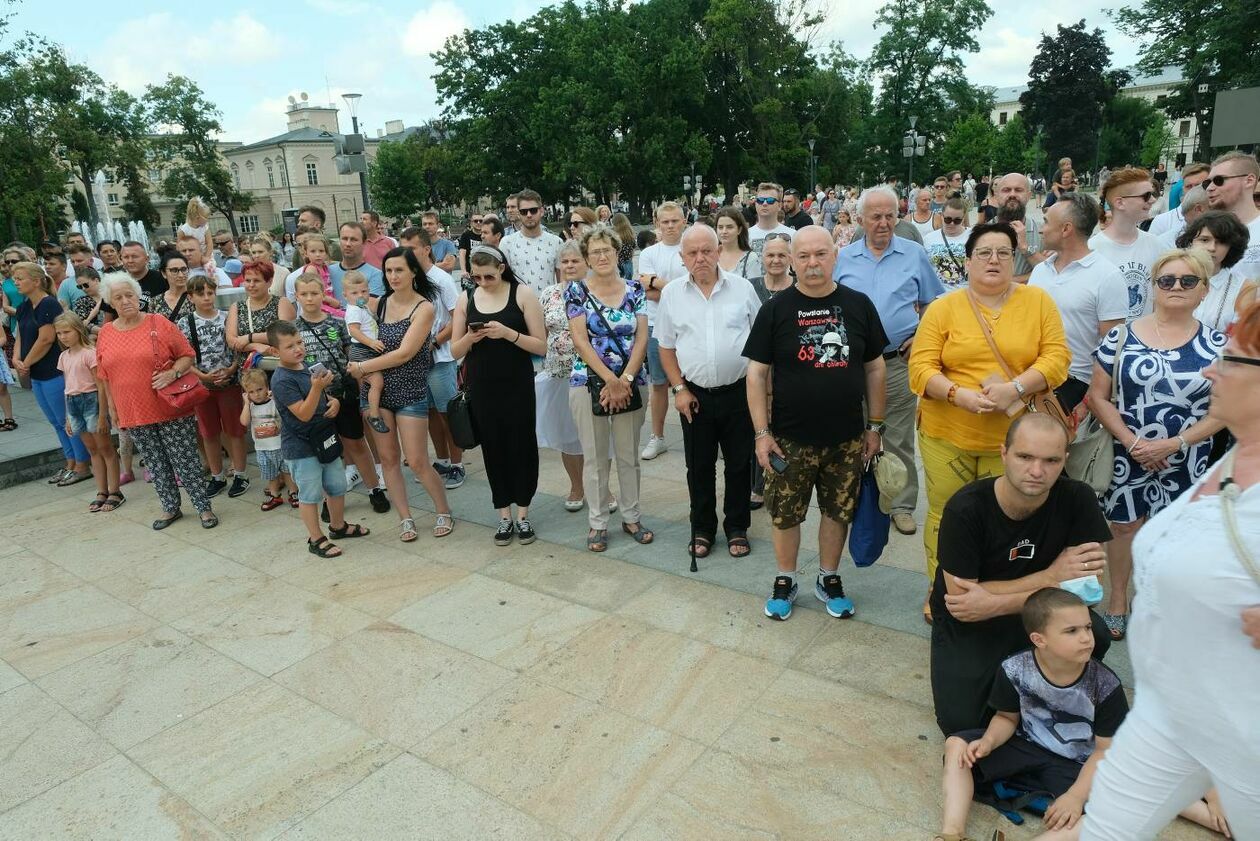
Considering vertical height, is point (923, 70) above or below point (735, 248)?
above

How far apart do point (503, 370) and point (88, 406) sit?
4042mm

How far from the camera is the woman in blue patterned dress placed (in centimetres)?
327

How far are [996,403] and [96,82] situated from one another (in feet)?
133

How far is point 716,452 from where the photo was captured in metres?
4.66

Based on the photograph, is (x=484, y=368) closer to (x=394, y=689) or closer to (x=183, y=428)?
(x=394, y=689)

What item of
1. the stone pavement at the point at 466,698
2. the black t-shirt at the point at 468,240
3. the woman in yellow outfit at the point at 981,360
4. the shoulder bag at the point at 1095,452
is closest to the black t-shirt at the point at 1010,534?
the woman in yellow outfit at the point at 981,360

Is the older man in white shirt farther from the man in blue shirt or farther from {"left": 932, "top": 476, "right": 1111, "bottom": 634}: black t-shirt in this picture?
{"left": 932, "top": 476, "right": 1111, "bottom": 634}: black t-shirt

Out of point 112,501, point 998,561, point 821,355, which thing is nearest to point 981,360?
point 821,355

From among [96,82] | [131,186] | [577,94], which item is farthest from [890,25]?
[131,186]

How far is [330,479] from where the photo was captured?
17.5ft

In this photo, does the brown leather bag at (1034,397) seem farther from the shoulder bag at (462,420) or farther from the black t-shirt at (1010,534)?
the shoulder bag at (462,420)

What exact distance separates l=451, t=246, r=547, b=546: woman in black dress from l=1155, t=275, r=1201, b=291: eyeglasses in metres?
3.19

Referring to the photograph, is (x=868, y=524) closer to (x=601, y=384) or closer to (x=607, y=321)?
(x=601, y=384)

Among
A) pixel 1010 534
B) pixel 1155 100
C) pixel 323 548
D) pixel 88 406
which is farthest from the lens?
pixel 1155 100
